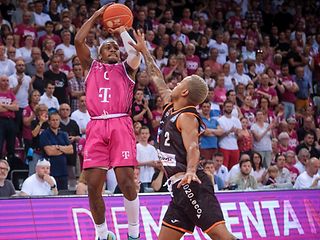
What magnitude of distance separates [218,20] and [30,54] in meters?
8.05

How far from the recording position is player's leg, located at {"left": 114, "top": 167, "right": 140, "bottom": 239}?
9.23 metres

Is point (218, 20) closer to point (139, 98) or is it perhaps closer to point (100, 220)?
point (139, 98)

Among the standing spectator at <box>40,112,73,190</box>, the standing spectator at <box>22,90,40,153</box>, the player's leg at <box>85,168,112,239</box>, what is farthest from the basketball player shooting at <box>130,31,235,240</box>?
the standing spectator at <box>22,90,40,153</box>

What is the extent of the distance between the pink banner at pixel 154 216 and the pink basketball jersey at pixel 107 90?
2710mm

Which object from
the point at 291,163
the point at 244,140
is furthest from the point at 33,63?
the point at 291,163

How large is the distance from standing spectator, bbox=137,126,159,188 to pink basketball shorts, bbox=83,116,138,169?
246 inches

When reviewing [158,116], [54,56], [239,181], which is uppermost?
[54,56]

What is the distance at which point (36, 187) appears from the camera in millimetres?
13469

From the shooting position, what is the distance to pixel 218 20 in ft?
77.6

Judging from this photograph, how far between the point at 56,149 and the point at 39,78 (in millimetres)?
2368

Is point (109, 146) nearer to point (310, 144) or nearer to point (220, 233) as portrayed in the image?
point (220, 233)

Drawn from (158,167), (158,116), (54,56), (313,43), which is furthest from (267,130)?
(313,43)

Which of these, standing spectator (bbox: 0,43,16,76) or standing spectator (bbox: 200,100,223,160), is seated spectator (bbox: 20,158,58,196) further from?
standing spectator (bbox: 200,100,223,160)

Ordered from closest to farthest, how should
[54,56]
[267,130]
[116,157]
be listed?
[116,157]
[54,56]
[267,130]
